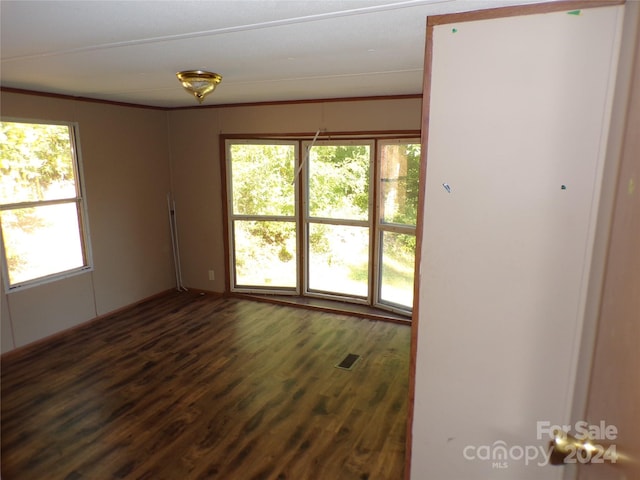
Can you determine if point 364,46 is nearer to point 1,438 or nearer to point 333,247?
point 333,247

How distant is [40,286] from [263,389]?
8.32ft

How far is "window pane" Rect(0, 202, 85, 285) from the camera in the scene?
12.4 ft

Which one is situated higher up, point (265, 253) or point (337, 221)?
point (337, 221)

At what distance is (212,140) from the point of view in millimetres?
5168

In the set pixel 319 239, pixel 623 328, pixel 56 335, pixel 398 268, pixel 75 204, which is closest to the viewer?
pixel 623 328

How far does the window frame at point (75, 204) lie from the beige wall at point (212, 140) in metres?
1.29

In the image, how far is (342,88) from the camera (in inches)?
150

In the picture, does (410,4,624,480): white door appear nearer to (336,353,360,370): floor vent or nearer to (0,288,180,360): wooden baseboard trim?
(336,353,360,370): floor vent

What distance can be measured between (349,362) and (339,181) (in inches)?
83.1

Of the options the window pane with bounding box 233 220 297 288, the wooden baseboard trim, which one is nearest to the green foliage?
the wooden baseboard trim

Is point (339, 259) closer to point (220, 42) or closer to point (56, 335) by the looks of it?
point (56, 335)

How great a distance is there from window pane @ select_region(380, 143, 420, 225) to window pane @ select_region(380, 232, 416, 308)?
0.21m

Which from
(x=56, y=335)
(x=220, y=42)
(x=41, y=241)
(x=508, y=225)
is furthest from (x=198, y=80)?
(x=56, y=335)

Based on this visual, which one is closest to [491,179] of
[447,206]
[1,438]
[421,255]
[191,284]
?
[447,206]
